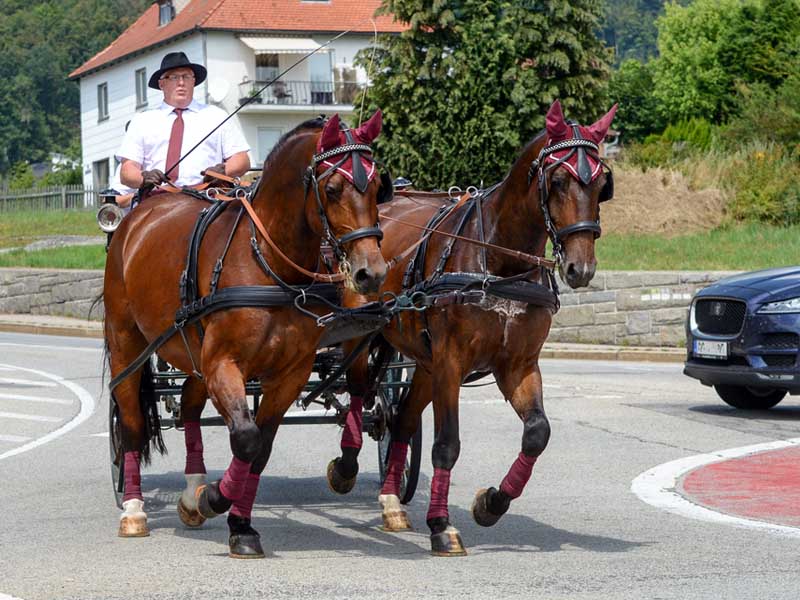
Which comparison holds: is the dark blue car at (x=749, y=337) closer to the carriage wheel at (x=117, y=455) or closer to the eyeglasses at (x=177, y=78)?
the eyeglasses at (x=177, y=78)

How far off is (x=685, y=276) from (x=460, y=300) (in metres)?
13.7

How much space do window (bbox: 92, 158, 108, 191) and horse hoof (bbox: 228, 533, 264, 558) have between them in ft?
194

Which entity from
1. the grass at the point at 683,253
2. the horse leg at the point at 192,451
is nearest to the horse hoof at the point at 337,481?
the horse leg at the point at 192,451

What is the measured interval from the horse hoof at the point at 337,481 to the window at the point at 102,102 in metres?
57.6

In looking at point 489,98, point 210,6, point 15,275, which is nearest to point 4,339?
point 15,275

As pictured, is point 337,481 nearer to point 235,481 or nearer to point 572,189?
point 235,481

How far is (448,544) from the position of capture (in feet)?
23.5

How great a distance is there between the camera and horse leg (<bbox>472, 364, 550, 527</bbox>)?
7266 mm

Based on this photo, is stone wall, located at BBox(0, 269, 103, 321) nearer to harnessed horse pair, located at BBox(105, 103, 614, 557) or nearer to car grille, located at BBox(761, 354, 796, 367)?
car grille, located at BBox(761, 354, 796, 367)

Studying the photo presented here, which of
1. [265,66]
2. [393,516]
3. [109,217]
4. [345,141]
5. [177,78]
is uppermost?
[265,66]

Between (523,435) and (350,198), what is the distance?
5.30ft

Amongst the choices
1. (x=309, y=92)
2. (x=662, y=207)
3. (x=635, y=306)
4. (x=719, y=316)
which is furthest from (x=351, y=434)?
(x=309, y=92)

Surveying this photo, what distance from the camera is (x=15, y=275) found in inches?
1110

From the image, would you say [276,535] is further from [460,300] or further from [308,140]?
[308,140]
